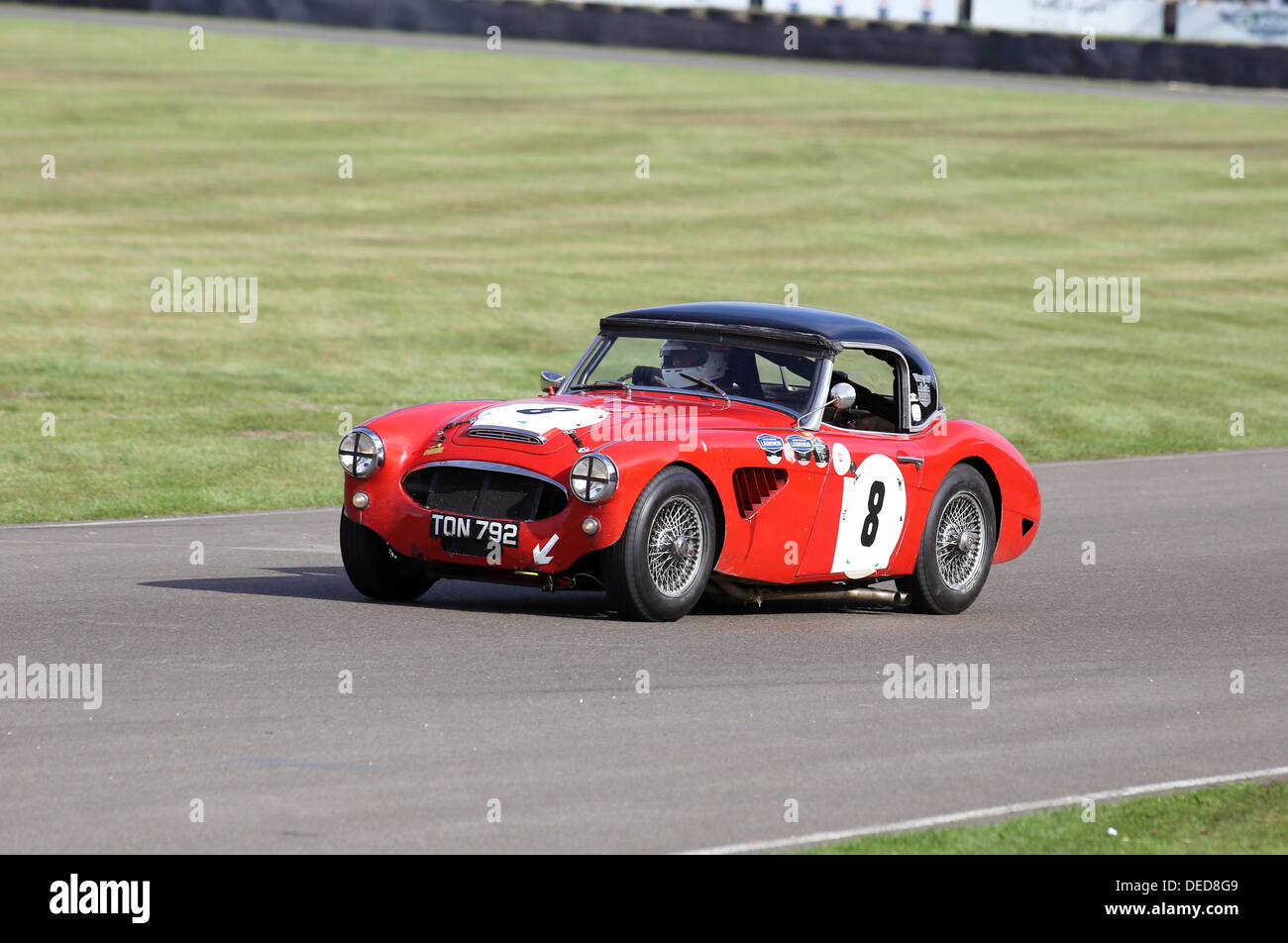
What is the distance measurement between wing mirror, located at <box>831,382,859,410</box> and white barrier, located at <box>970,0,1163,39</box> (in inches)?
1328

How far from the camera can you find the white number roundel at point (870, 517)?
33.1 feet

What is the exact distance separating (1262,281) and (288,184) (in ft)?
48.6

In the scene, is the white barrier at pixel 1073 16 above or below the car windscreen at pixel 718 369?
above

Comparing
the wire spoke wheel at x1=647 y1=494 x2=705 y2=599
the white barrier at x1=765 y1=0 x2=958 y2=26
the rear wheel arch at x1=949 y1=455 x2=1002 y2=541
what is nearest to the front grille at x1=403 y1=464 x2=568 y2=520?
the wire spoke wheel at x1=647 y1=494 x2=705 y2=599

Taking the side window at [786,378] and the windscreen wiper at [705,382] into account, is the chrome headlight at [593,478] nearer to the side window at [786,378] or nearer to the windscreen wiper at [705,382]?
the windscreen wiper at [705,382]

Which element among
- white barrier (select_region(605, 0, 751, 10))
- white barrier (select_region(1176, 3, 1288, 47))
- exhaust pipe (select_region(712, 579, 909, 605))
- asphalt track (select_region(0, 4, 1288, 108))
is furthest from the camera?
white barrier (select_region(605, 0, 751, 10))

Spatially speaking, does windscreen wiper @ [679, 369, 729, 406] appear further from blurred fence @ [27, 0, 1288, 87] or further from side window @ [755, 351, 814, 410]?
blurred fence @ [27, 0, 1288, 87]

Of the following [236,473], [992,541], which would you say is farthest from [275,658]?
[236,473]

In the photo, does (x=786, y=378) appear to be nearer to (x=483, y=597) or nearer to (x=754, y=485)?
(x=754, y=485)

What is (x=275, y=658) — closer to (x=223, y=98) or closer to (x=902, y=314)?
(x=902, y=314)

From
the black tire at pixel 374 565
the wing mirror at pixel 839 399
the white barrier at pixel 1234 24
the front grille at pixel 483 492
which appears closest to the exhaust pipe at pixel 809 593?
the wing mirror at pixel 839 399

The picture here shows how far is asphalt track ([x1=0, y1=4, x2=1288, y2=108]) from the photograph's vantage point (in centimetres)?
4269

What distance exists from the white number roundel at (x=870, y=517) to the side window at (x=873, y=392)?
1.59 ft

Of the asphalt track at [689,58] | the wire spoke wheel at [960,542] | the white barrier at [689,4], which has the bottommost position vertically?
the wire spoke wheel at [960,542]
